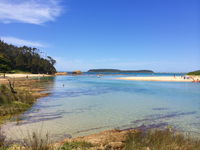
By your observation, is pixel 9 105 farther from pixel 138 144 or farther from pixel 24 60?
pixel 24 60

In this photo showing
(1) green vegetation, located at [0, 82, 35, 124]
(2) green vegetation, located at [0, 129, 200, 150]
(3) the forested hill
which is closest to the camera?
(2) green vegetation, located at [0, 129, 200, 150]

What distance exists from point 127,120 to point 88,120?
2762mm

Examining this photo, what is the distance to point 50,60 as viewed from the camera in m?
136

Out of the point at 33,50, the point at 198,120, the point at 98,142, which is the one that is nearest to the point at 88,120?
the point at 98,142

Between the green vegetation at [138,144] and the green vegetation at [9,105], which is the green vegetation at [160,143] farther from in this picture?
the green vegetation at [9,105]

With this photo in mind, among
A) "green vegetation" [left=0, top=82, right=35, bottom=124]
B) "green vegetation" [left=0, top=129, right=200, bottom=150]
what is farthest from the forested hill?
"green vegetation" [left=0, top=129, right=200, bottom=150]

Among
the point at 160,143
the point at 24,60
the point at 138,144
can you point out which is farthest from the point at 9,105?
the point at 24,60

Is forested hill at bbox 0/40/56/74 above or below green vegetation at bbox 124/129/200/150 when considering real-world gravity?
above

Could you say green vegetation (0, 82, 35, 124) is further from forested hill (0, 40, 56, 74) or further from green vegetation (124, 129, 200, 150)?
forested hill (0, 40, 56, 74)

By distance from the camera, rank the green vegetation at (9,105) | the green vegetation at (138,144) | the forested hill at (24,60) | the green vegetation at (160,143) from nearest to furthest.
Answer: the green vegetation at (138,144), the green vegetation at (160,143), the green vegetation at (9,105), the forested hill at (24,60)

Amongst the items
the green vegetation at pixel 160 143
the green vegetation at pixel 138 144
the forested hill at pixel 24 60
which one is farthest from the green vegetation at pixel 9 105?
the forested hill at pixel 24 60

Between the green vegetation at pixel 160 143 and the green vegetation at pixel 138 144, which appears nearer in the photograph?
the green vegetation at pixel 138 144

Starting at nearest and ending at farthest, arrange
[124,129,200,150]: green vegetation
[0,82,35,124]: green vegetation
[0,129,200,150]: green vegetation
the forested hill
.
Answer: [0,129,200,150]: green vegetation
[124,129,200,150]: green vegetation
[0,82,35,124]: green vegetation
the forested hill

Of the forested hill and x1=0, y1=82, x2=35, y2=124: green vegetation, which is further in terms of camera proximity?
the forested hill
